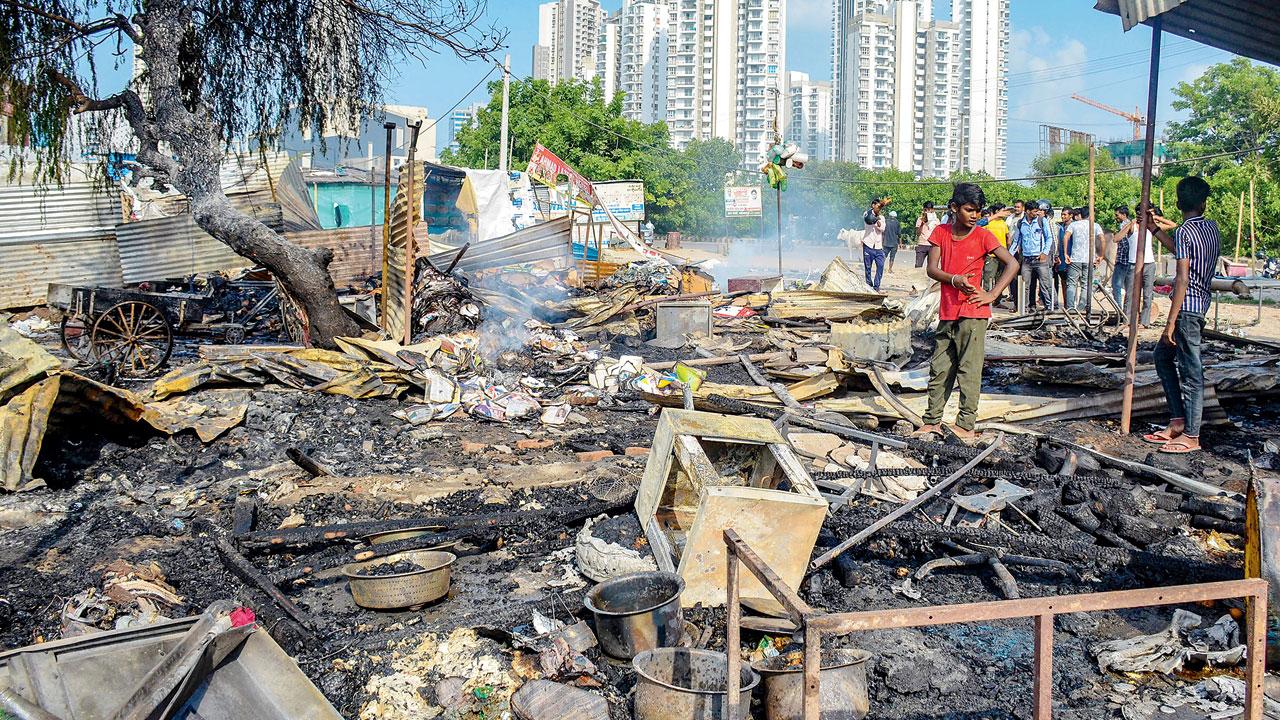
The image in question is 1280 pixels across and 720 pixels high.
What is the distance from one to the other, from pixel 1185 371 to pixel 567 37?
10260 cm

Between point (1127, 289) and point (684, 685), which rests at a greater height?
point (1127, 289)

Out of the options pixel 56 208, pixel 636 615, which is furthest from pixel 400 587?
pixel 56 208

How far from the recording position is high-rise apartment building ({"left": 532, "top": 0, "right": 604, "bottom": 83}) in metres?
99.2

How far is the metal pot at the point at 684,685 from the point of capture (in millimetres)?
3074

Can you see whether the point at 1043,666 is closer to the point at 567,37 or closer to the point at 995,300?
the point at 995,300

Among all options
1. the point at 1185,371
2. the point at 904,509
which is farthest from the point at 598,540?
the point at 1185,371

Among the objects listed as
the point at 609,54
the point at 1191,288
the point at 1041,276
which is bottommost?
the point at 1191,288

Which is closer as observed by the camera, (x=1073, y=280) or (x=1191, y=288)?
(x=1191, y=288)

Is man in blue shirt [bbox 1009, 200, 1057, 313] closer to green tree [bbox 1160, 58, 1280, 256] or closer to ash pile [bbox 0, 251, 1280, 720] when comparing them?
ash pile [bbox 0, 251, 1280, 720]

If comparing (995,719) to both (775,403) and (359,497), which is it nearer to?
(359,497)

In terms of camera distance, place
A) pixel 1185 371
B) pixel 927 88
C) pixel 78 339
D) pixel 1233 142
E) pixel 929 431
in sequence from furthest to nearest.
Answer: pixel 927 88 → pixel 1233 142 → pixel 78 339 → pixel 929 431 → pixel 1185 371

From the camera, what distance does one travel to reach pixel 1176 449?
6508mm

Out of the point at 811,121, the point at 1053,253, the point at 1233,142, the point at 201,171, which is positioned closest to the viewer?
the point at 201,171

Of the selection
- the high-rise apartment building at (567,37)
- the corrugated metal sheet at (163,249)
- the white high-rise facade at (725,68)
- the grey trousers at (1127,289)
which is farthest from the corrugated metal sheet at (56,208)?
the high-rise apartment building at (567,37)
